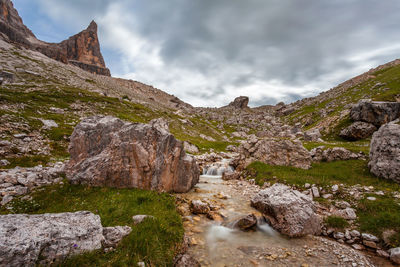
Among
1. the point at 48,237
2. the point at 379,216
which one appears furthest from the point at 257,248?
the point at 48,237

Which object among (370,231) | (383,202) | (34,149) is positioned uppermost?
(34,149)

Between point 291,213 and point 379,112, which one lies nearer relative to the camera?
point 291,213

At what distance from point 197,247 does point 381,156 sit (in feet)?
66.9

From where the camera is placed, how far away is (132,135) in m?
15.8

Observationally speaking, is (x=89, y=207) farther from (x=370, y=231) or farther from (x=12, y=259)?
(x=370, y=231)

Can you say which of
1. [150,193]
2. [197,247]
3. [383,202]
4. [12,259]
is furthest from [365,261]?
[12,259]

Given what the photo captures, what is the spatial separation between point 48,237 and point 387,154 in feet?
85.5

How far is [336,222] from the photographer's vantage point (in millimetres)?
12492

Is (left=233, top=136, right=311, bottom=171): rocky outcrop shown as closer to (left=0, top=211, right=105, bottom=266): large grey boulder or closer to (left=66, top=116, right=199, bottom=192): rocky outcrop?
(left=66, top=116, right=199, bottom=192): rocky outcrop

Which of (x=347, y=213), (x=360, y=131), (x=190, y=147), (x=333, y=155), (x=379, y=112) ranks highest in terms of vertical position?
(x=379, y=112)

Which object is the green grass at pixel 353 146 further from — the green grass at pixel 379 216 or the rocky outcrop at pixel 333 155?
the green grass at pixel 379 216

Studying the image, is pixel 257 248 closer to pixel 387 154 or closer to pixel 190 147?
pixel 387 154

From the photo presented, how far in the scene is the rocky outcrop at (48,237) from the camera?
5121 mm

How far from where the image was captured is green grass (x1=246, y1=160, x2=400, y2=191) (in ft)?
55.6
